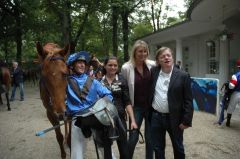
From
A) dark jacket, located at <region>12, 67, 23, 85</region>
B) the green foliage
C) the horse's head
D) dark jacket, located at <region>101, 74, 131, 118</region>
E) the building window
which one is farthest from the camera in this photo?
the green foliage

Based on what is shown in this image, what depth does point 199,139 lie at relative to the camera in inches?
259

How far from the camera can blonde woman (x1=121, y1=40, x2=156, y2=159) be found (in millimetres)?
4262

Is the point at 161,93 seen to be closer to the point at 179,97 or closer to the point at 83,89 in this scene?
the point at 179,97

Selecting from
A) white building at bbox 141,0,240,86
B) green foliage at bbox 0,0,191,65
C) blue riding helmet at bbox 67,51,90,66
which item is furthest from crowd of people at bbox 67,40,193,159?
green foliage at bbox 0,0,191,65

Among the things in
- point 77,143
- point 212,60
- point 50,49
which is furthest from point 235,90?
point 212,60

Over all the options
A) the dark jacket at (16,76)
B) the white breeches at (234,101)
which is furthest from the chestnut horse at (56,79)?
the dark jacket at (16,76)

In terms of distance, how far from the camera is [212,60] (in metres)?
16.9

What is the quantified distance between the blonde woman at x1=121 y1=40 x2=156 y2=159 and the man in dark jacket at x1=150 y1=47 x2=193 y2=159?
208mm

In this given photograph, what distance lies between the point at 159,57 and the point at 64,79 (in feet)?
4.31

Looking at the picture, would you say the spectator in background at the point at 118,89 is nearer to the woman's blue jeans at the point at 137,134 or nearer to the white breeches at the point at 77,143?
the woman's blue jeans at the point at 137,134

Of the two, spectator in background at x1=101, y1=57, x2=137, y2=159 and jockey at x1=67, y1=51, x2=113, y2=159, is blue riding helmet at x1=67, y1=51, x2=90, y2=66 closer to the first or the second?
jockey at x1=67, y1=51, x2=113, y2=159

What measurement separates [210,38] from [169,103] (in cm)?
1375

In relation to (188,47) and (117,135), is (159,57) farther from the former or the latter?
(188,47)

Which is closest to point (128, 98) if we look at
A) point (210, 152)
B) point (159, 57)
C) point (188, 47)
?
point (159, 57)
